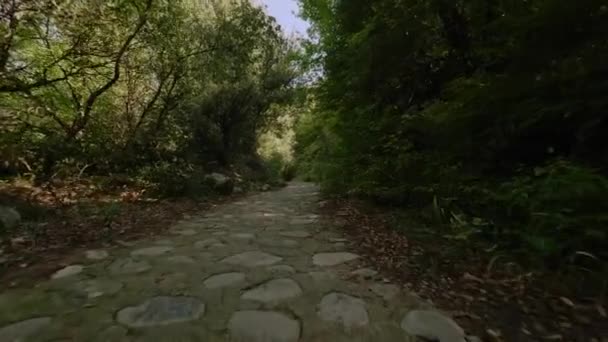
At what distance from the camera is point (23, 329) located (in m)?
1.56

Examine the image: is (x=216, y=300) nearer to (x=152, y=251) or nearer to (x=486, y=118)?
(x=152, y=251)

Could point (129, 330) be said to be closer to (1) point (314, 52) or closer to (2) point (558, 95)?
(2) point (558, 95)

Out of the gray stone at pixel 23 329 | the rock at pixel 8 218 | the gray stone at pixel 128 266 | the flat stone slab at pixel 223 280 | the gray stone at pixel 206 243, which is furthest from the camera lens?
the rock at pixel 8 218

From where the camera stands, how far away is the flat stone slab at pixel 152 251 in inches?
107

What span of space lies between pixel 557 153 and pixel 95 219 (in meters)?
4.66

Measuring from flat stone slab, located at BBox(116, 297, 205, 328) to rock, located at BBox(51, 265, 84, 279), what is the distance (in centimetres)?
79

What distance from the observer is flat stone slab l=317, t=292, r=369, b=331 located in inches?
64.0

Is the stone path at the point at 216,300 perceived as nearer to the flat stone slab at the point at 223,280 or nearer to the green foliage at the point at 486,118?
the flat stone slab at the point at 223,280

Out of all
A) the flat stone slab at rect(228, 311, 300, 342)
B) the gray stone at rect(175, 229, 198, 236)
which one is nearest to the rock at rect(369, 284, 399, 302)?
the flat stone slab at rect(228, 311, 300, 342)

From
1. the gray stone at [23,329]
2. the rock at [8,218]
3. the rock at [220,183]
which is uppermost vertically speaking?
the rock at [220,183]

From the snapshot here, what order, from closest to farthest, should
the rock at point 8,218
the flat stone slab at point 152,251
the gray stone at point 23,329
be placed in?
the gray stone at point 23,329 → the flat stone slab at point 152,251 → the rock at point 8,218

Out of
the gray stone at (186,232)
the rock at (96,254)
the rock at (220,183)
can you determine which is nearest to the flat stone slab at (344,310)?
the rock at (96,254)

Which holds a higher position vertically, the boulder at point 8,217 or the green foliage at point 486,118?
the green foliage at point 486,118

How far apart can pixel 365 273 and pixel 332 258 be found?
40 centimetres
